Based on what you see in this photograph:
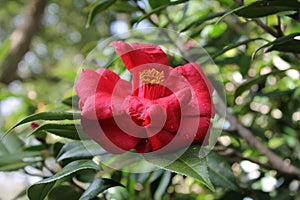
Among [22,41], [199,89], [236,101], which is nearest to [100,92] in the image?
[199,89]

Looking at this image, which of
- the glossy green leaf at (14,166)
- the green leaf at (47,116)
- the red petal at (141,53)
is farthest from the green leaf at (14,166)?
the red petal at (141,53)

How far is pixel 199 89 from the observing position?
569mm

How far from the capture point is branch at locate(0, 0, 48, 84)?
3152 millimetres

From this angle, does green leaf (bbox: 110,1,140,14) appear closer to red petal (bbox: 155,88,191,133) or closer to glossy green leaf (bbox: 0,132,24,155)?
glossy green leaf (bbox: 0,132,24,155)

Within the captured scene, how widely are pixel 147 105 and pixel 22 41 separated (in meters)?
2.87

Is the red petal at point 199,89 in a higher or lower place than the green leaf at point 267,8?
lower

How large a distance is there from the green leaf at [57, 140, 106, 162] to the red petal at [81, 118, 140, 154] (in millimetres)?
66

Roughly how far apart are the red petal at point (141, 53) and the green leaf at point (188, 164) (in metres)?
0.13

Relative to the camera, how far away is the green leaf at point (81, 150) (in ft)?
2.07

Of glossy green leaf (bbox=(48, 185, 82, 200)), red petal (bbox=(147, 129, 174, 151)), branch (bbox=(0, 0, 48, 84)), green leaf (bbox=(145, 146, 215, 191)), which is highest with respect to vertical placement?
red petal (bbox=(147, 129, 174, 151))

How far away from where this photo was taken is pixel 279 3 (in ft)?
2.19

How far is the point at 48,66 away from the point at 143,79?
18.4 ft

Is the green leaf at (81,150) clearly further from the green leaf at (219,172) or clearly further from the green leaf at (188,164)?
the green leaf at (219,172)

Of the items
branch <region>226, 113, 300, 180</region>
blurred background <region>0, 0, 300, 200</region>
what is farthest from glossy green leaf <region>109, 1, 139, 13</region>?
branch <region>226, 113, 300, 180</region>
